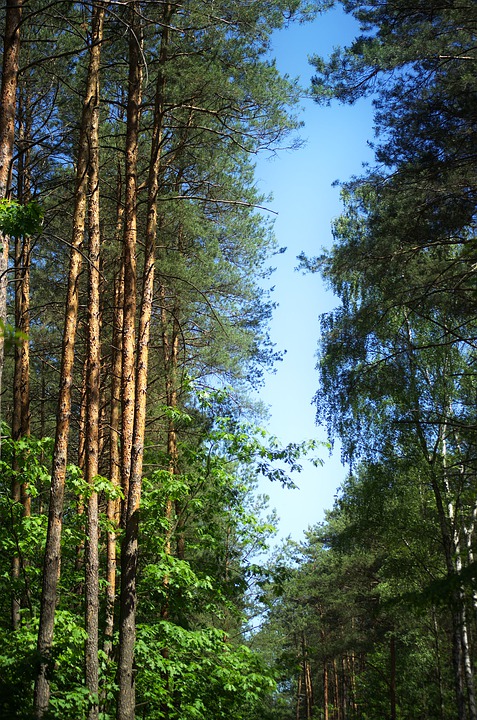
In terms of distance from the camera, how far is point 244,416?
15.0 meters

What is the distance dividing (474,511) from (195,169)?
1042cm

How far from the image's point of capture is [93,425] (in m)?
9.88

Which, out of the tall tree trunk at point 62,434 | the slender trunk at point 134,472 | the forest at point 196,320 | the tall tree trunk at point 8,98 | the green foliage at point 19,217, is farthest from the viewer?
the forest at point 196,320

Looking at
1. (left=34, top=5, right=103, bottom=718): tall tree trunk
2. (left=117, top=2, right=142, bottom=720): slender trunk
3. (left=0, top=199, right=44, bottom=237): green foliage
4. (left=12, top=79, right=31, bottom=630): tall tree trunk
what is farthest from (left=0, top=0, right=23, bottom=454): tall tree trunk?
(left=12, top=79, right=31, bottom=630): tall tree trunk

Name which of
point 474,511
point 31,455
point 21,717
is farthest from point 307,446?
point 474,511

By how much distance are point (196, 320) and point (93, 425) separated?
633 cm

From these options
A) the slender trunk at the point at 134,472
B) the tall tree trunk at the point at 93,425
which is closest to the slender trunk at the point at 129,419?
the slender trunk at the point at 134,472

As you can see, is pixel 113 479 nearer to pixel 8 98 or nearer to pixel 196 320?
pixel 196 320

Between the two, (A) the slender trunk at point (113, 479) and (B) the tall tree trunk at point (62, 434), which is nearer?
(B) the tall tree trunk at point (62, 434)

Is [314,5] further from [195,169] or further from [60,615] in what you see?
[60,615]

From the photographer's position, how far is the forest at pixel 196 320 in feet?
30.3

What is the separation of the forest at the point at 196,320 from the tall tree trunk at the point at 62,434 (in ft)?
0.11

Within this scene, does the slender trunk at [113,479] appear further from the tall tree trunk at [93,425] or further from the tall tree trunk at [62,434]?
the tall tree trunk at [62,434]

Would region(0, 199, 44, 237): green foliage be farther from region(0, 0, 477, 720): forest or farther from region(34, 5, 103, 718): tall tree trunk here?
region(34, 5, 103, 718): tall tree trunk
